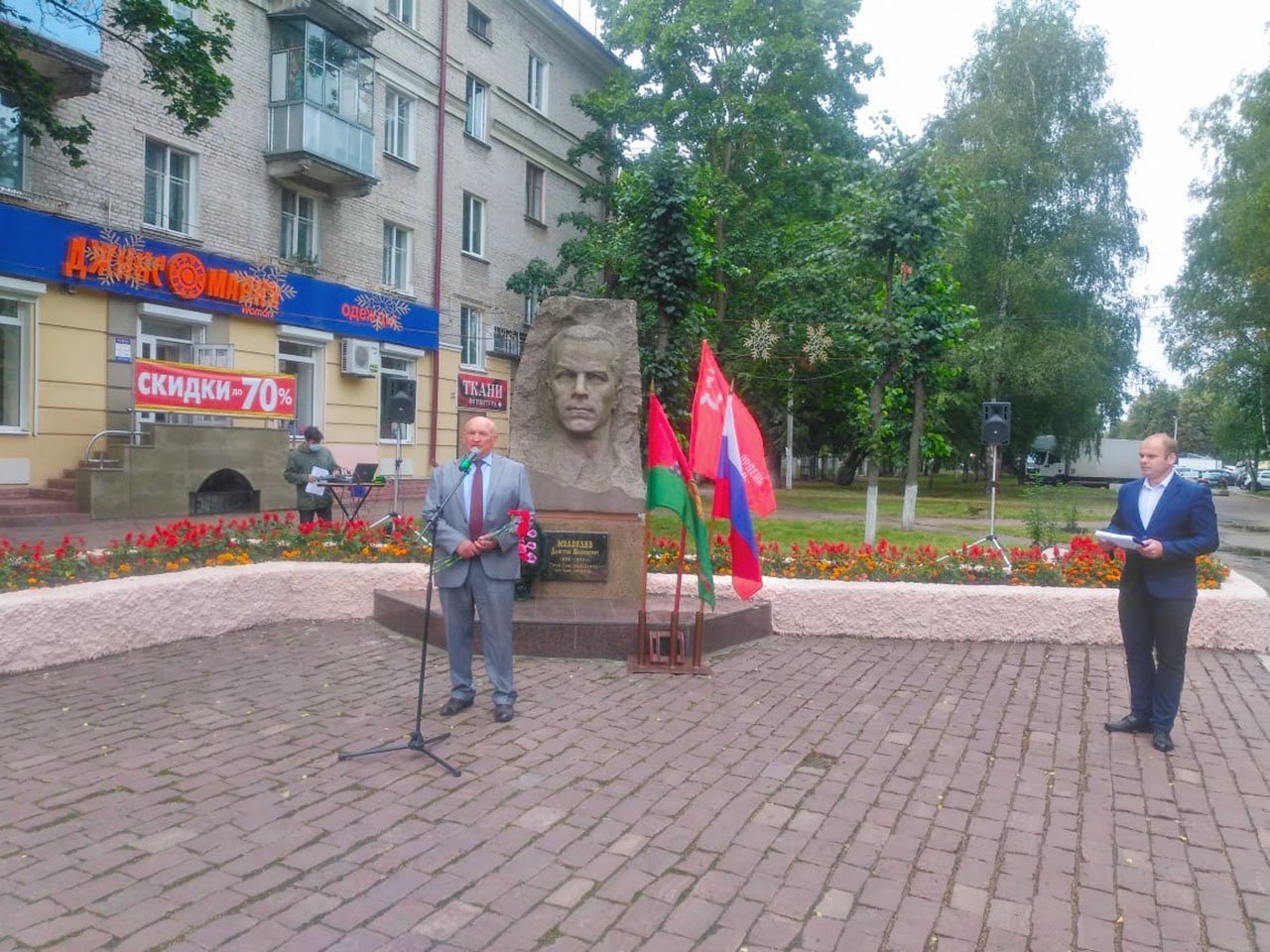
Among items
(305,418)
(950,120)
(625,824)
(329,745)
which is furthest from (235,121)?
(950,120)

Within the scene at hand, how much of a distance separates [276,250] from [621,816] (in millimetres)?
18423

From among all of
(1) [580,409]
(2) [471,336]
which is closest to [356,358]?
(2) [471,336]

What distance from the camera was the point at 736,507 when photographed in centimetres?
685

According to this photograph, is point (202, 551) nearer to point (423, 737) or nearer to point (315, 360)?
point (423, 737)

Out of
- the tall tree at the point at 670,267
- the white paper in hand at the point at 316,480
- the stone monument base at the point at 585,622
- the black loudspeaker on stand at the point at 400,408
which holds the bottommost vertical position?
the stone monument base at the point at 585,622

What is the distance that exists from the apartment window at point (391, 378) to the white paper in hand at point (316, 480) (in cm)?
1040

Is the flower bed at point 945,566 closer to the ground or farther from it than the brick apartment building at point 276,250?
closer to the ground

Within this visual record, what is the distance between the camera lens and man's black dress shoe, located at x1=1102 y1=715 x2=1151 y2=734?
5.82 metres

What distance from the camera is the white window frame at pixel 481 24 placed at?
85.0 feet

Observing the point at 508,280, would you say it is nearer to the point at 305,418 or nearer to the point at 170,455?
the point at 305,418

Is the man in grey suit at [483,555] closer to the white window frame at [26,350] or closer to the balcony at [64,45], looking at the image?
the balcony at [64,45]

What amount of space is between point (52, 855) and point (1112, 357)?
117ft

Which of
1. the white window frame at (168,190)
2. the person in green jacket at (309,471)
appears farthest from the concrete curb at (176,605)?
the white window frame at (168,190)

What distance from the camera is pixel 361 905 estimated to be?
3508 millimetres
